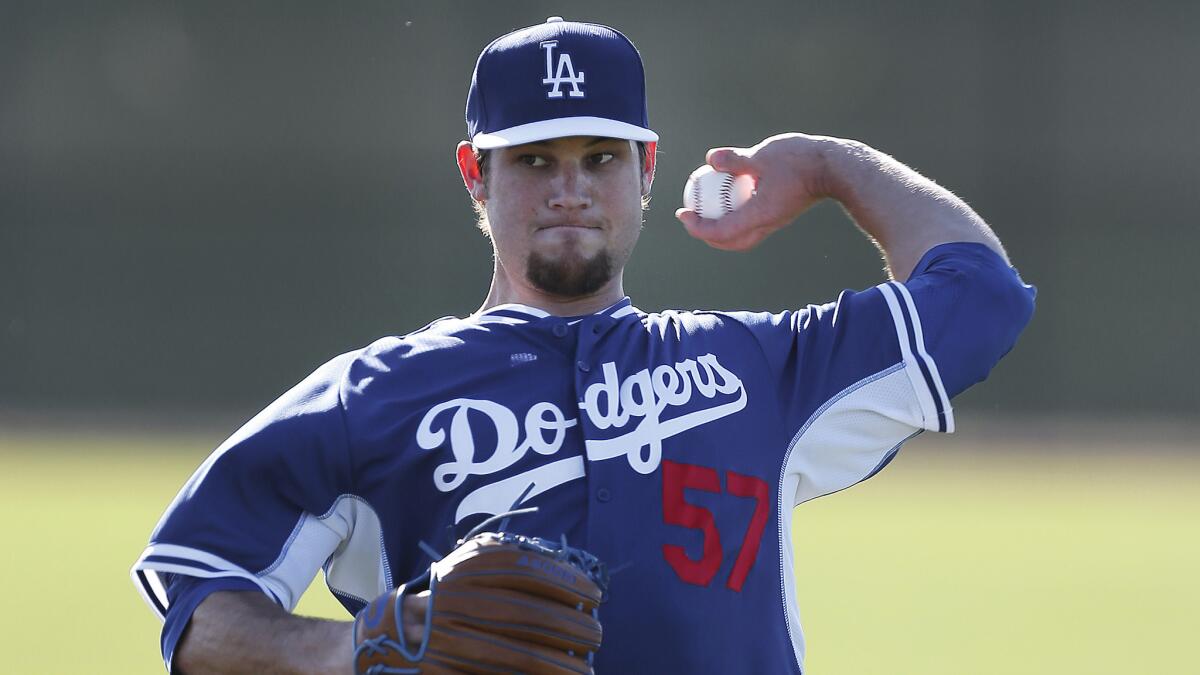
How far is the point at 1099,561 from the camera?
6.68 m

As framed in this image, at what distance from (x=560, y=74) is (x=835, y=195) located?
1.50 feet

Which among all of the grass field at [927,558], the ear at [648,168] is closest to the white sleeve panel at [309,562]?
the ear at [648,168]

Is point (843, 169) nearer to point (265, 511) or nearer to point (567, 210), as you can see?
point (567, 210)

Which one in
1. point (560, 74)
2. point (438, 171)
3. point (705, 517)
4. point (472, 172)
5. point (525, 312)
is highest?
point (438, 171)

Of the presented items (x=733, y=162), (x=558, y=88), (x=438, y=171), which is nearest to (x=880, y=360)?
(x=733, y=162)

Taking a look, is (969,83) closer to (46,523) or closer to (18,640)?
(46,523)

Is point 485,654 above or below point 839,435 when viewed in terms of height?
below

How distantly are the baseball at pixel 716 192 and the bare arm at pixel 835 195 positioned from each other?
2 centimetres

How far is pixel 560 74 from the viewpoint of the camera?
6.39ft

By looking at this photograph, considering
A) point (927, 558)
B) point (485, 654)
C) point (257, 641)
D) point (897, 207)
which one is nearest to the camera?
point (485, 654)

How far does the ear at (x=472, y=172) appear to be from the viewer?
206 cm

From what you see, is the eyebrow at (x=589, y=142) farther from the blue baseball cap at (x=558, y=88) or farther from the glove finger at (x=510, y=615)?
the glove finger at (x=510, y=615)

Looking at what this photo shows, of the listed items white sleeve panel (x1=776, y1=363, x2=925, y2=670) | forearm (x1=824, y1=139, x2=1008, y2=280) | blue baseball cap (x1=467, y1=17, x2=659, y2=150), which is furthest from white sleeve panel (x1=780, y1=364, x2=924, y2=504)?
blue baseball cap (x1=467, y1=17, x2=659, y2=150)

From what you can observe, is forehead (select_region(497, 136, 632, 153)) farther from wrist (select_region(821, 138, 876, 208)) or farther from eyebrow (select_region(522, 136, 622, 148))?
wrist (select_region(821, 138, 876, 208))
